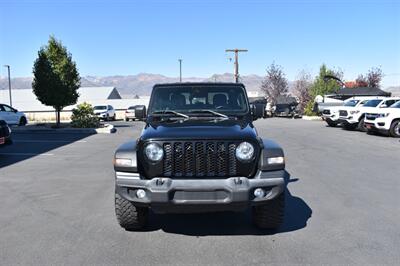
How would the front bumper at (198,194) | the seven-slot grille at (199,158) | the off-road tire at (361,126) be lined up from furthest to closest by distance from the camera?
the off-road tire at (361,126) → the seven-slot grille at (199,158) → the front bumper at (198,194)

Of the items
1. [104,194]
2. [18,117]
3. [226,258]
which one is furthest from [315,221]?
[18,117]

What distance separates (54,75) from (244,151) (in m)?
20.6

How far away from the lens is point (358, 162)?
10.7 meters

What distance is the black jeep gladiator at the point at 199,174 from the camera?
172 inches

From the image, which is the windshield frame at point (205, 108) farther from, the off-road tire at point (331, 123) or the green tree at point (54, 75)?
the off-road tire at point (331, 123)

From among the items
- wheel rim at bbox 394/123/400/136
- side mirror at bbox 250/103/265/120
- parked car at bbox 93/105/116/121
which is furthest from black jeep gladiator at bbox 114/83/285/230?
parked car at bbox 93/105/116/121

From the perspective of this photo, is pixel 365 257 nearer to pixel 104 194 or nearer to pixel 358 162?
pixel 104 194

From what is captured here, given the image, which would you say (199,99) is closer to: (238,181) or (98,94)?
(238,181)

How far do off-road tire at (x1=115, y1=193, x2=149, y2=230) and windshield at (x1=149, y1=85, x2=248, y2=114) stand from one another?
164cm

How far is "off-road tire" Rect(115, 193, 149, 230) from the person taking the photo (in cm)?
489

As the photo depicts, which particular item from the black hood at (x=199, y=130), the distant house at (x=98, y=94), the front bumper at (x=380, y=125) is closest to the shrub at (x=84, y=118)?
the front bumper at (x=380, y=125)

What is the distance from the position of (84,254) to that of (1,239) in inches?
49.0

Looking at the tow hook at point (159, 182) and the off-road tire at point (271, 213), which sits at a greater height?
the tow hook at point (159, 182)

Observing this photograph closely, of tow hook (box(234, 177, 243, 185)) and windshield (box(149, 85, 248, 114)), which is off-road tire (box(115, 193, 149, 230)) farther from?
windshield (box(149, 85, 248, 114))
